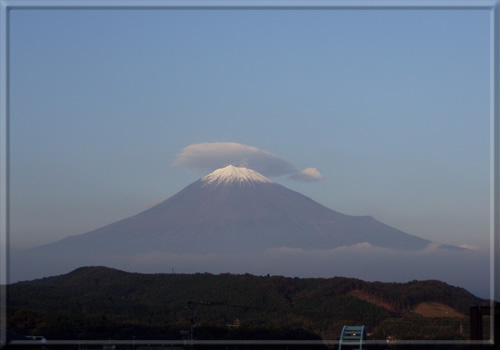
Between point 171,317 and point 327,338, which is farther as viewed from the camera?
point 171,317

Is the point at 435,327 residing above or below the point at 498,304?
below

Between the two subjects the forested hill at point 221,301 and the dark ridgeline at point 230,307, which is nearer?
the dark ridgeline at point 230,307

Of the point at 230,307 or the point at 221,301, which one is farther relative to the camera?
the point at 221,301

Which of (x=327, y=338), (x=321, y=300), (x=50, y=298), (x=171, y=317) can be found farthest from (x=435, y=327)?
(x=50, y=298)

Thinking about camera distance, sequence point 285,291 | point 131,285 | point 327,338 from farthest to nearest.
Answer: point 131,285 < point 285,291 < point 327,338

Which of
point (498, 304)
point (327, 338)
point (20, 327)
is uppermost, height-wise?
point (498, 304)
